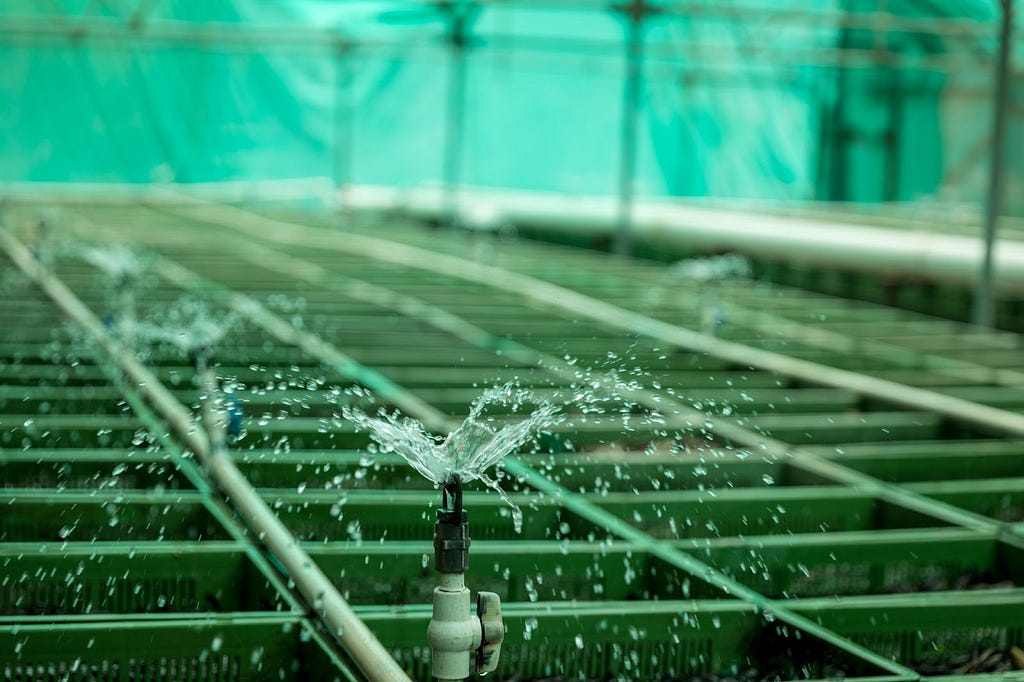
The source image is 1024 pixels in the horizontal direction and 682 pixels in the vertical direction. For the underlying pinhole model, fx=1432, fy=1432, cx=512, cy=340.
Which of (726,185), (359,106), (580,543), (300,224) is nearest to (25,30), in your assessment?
(300,224)

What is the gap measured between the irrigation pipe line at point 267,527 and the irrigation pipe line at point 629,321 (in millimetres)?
3140

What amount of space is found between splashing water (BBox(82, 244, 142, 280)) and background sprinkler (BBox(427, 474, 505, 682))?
7165 millimetres

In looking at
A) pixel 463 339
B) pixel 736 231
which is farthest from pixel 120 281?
pixel 736 231

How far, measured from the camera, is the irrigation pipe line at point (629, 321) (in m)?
6.69

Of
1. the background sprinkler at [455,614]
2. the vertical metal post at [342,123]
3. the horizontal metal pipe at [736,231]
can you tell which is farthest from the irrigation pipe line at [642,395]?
the vertical metal post at [342,123]

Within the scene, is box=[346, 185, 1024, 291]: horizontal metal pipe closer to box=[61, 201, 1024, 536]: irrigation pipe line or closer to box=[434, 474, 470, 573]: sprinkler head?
box=[61, 201, 1024, 536]: irrigation pipe line

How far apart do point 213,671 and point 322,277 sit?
25.6ft

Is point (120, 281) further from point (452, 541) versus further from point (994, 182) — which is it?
point (994, 182)

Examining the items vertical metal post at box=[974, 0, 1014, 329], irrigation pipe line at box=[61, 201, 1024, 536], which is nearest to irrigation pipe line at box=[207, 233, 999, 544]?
irrigation pipe line at box=[61, 201, 1024, 536]

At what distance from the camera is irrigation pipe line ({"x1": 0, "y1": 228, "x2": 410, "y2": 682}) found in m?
2.99

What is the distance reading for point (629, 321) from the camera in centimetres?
909

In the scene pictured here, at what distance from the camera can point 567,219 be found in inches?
889

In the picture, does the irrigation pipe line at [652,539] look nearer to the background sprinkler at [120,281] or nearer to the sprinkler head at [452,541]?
the background sprinkler at [120,281]

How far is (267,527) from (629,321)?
5.39 meters
